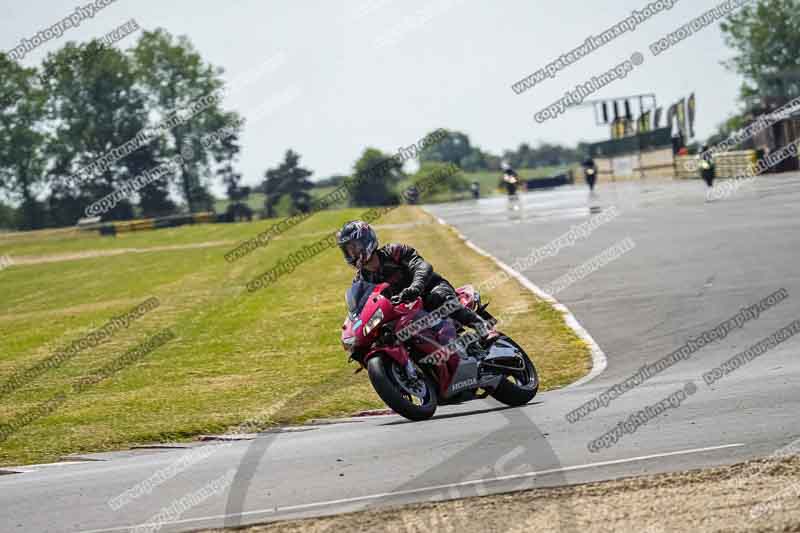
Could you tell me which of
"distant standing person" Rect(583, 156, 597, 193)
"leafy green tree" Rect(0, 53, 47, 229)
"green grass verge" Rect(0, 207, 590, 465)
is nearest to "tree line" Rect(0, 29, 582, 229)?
"leafy green tree" Rect(0, 53, 47, 229)

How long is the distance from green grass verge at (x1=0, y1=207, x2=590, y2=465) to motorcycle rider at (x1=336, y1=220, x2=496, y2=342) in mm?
2170

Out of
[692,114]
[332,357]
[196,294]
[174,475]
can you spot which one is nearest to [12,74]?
[692,114]

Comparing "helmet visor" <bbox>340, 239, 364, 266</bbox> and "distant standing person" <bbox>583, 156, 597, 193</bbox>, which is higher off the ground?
"helmet visor" <bbox>340, 239, 364, 266</bbox>

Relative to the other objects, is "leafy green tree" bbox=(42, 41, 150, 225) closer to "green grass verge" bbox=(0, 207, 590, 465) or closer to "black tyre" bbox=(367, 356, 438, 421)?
"green grass verge" bbox=(0, 207, 590, 465)

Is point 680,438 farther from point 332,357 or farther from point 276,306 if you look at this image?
point 276,306

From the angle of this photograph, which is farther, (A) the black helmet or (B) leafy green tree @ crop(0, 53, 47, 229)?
(B) leafy green tree @ crop(0, 53, 47, 229)

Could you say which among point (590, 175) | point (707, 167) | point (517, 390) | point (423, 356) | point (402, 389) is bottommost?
point (517, 390)

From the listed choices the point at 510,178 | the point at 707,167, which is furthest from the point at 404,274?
the point at 510,178

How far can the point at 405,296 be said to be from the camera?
1013 centimetres

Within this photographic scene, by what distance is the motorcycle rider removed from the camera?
10.2 m

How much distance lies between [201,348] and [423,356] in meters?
9.42

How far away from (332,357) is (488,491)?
9461mm

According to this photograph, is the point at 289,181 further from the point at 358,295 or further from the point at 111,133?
the point at 358,295

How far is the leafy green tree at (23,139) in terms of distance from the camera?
317 feet
